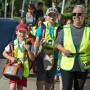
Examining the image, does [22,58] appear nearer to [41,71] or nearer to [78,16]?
[41,71]

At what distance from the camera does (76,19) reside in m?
5.33

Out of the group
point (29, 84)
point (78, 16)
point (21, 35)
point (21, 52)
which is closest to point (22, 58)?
point (21, 52)

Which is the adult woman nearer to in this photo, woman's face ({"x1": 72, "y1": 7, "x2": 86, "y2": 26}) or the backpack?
woman's face ({"x1": 72, "y1": 7, "x2": 86, "y2": 26})

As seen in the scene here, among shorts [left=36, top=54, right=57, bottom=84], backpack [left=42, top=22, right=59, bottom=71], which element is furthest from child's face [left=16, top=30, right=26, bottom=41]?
shorts [left=36, top=54, right=57, bottom=84]

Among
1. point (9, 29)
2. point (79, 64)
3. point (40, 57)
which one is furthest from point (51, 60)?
point (9, 29)

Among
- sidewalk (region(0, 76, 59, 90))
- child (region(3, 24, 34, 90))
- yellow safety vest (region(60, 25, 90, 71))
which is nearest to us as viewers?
yellow safety vest (region(60, 25, 90, 71))

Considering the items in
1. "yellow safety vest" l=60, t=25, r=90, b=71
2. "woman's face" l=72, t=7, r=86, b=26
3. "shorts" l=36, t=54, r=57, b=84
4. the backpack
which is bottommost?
"shorts" l=36, t=54, r=57, b=84

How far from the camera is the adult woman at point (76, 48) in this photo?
5.32 meters

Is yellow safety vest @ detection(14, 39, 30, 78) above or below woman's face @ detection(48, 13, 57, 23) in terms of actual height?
below

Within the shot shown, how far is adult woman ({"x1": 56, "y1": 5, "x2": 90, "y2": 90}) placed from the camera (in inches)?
209

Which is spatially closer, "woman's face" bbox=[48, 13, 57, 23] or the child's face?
the child's face

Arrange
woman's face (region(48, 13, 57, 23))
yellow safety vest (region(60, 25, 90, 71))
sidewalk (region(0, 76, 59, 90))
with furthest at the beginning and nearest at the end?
1. sidewalk (region(0, 76, 59, 90))
2. woman's face (region(48, 13, 57, 23))
3. yellow safety vest (region(60, 25, 90, 71))

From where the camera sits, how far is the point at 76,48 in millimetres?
5328

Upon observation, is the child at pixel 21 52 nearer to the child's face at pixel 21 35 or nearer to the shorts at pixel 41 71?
the child's face at pixel 21 35
